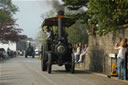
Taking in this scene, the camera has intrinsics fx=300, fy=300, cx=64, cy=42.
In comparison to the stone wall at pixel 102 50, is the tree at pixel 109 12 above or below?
above

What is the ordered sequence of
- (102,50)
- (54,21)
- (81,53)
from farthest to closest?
(81,53)
(54,21)
(102,50)

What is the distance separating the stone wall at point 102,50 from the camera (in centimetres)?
1447

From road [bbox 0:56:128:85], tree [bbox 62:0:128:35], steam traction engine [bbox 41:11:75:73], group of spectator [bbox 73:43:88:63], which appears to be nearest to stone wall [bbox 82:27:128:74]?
group of spectator [bbox 73:43:88:63]

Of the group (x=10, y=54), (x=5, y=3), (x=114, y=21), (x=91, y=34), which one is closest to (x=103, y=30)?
(x=114, y=21)

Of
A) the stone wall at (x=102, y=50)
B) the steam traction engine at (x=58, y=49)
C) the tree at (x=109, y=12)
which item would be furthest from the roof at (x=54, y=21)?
the tree at (x=109, y=12)

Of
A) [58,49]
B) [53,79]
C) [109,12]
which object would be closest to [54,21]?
[58,49]

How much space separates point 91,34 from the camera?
1870 centimetres

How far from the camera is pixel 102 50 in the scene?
659 inches

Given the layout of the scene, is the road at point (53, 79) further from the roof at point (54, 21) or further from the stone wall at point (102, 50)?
the roof at point (54, 21)

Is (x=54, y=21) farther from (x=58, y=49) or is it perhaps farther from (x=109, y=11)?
(x=109, y=11)

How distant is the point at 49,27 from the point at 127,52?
681 cm

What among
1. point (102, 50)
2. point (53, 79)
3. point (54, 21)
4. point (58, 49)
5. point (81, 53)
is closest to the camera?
point (53, 79)

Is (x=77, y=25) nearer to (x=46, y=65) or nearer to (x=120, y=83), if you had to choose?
(x=46, y=65)

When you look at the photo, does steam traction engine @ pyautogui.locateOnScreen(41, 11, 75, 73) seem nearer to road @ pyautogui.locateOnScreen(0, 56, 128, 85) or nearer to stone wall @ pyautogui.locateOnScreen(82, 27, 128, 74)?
road @ pyautogui.locateOnScreen(0, 56, 128, 85)
